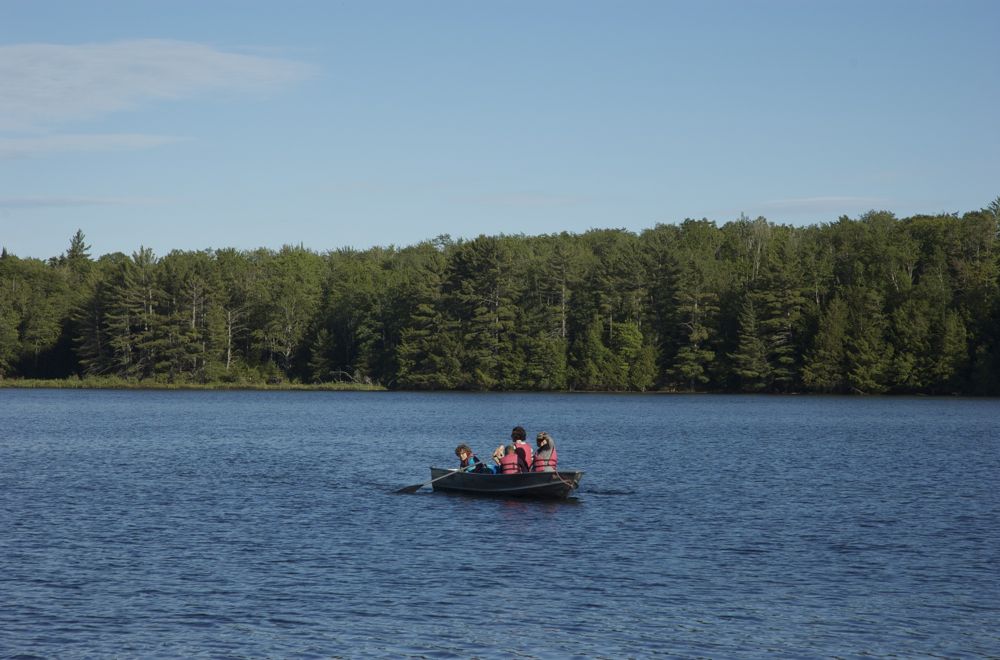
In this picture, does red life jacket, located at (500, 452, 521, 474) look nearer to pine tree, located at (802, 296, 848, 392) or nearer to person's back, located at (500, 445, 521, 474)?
person's back, located at (500, 445, 521, 474)

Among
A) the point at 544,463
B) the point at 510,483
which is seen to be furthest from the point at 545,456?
the point at 510,483

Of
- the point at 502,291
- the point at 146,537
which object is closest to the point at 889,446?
the point at 146,537

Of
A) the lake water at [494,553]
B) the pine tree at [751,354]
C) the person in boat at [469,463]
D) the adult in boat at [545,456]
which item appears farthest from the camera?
the pine tree at [751,354]

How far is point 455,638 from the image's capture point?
707 inches

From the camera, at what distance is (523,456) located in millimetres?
34969

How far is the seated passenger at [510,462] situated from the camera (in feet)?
114

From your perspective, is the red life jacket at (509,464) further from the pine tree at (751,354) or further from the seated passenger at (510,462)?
the pine tree at (751,354)

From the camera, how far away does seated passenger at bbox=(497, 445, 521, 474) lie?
34781 mm

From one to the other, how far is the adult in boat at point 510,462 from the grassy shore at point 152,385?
302 feet

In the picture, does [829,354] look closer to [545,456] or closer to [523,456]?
[523,456]

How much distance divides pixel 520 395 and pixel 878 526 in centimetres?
8644

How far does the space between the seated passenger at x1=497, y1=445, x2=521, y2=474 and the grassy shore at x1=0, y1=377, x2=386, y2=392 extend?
9196cm

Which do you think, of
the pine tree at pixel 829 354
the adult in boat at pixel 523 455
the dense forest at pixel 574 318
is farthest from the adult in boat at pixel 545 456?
the pine tree at pixel 829 354

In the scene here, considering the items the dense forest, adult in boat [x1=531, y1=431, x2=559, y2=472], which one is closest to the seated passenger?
adult in boat [x1=531, y1=431, x2=559, y2=472]
